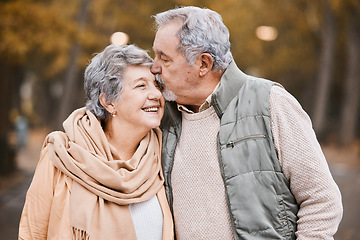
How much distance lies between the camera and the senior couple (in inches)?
113

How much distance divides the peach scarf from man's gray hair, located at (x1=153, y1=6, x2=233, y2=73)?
0.79 m

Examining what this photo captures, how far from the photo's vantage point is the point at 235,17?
67.2 ft

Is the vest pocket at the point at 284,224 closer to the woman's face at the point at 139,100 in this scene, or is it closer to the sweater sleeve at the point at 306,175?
the sweater sleeve at the point at 306,175

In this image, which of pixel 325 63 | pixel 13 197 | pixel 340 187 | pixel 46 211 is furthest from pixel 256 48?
pixel 46 211

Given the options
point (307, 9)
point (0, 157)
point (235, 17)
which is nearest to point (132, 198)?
point (0, 157)

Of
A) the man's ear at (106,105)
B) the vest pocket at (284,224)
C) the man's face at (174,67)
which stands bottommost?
the vest pocket at (284,224)

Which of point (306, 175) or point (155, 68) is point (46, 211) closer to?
point (155, 68)

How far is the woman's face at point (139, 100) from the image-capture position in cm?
327

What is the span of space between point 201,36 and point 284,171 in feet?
3.29

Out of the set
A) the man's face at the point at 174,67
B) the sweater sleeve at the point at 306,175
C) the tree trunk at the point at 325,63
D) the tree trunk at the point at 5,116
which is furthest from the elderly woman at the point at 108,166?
the tree trunk at the point at 325,63

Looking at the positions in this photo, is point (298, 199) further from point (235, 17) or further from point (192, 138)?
point (235, 17)

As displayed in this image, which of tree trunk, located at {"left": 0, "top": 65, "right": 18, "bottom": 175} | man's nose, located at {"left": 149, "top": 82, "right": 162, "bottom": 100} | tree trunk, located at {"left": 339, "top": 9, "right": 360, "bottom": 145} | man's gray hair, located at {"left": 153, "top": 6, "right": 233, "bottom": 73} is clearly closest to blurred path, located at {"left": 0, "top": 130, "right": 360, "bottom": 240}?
tree trunk, located at {"left": 0, "top": 65, "right": 18, "bottom": 175}

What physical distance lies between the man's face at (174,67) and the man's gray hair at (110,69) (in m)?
0.15

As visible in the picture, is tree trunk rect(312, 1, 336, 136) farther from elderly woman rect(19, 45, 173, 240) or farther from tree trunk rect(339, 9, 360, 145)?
elderly woman rect(19, 45, 173, 240)
